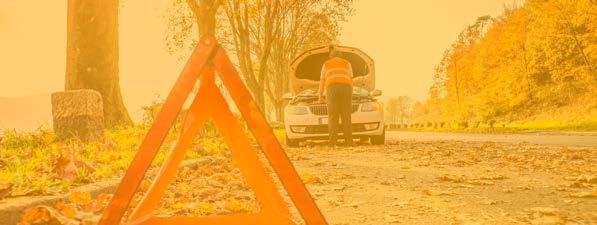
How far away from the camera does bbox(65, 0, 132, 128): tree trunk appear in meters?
10.5

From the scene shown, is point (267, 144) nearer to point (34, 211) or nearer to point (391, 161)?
point (34, 211)

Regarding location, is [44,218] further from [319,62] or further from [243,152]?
[319,62]

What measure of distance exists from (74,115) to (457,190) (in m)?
6.00

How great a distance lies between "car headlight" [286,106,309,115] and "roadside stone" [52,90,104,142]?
192 inches

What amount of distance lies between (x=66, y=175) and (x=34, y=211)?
1593 millimetres

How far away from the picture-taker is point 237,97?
1962 mm

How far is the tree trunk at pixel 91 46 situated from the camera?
34.4 feet

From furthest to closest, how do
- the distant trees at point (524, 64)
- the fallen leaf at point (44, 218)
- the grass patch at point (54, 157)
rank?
the distant trees at point (524, 64) < the grass patch at point (54, 157) < the fallen leaf at point (44, 218)

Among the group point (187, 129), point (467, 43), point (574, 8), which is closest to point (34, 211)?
point (187, 129)

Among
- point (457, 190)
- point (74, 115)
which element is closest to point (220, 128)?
point (457, 190)

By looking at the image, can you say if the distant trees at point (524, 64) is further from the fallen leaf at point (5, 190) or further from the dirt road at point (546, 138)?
the fallen leaf at point (5, 190)

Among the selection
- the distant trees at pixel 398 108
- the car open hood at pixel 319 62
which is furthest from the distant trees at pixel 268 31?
the distant trees at pixel 398 108

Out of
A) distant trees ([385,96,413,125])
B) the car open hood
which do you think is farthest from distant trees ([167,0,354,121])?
distant trees ([385,96,413,125])

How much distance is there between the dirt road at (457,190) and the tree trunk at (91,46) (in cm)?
472
